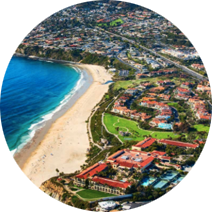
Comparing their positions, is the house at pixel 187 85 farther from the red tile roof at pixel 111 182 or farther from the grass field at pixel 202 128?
the red tile roof at pixel 111 182

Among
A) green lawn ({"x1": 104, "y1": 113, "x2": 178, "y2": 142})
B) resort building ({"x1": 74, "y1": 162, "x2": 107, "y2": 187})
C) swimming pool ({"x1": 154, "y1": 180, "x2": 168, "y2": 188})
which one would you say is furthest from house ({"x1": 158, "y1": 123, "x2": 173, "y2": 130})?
swimming pool ({"x1": 154, "y1": 180, "x2": 168, "y2": 188})

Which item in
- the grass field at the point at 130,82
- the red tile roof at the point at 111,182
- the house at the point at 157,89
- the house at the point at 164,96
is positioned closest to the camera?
the red tile roof at the point at 111,182

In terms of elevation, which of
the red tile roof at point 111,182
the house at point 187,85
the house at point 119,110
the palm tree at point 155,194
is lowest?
the house at point 187,85

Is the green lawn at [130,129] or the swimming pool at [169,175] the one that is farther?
the green lawn at [130,129]

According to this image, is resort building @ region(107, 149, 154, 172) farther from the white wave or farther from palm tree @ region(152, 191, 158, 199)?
the white wave

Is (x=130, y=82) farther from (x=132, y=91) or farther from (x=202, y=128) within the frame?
(x=202, y=128)

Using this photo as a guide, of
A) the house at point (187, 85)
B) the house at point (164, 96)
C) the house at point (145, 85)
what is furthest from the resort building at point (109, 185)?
the house at point (187, 85)

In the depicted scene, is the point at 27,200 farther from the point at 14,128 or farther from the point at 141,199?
the point at 14,128

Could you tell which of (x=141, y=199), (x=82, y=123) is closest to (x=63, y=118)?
(x=82, y=123)
